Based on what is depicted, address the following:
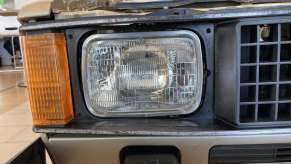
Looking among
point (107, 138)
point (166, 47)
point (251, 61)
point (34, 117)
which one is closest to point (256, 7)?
point (251, 61)

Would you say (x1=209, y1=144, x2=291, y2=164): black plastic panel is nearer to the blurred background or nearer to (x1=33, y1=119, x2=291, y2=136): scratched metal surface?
(x1=33, y1=119, x2=291, y2=136): scratched metal surface

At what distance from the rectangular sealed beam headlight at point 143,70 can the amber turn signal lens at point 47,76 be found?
68 mm

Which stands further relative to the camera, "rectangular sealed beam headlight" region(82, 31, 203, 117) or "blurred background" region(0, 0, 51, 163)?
"blurred background" region(0, 0, 51, 163)

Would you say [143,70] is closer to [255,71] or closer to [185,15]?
[185,15]

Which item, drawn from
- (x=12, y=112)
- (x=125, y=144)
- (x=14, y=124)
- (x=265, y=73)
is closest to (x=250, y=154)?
(x=265, y=73)

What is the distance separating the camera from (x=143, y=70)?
88 cm

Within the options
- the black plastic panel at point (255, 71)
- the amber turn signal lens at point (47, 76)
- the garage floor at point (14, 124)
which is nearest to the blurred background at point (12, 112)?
the garage floor at point (14, 124)

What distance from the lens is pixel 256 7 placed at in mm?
783

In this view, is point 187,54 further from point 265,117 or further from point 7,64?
point 7,64

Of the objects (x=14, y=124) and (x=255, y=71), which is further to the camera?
(x=14, y=124)

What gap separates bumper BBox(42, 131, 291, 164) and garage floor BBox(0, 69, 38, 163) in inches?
31.7

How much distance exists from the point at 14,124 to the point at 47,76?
5.02ft

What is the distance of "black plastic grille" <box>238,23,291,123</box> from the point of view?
31.5 inches

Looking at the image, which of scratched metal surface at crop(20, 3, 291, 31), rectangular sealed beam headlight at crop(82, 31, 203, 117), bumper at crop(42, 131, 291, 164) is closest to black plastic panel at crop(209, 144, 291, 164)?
bumper at crop(42, 131, 291, 164)
